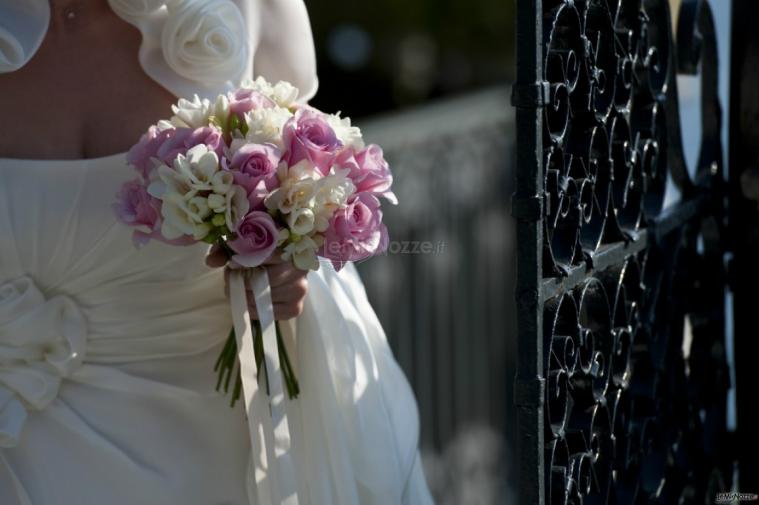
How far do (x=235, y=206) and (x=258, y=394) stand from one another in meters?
0.42

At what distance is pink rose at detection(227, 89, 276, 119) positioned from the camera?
242cm

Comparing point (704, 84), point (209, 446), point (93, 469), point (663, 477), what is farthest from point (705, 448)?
point (93, 469)

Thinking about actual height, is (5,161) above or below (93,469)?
above

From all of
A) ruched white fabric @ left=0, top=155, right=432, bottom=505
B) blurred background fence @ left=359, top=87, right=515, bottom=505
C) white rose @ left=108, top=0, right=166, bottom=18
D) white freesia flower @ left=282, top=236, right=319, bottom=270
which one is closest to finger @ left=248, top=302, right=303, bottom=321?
ruched white fabric @ left=0, top=155, right=432, bottom=505

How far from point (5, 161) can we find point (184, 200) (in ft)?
1.52

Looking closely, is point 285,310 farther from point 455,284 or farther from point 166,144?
point 455,284

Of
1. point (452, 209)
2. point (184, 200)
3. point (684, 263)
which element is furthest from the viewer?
point (452, 209)

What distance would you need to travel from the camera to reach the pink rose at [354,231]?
93.9 inches

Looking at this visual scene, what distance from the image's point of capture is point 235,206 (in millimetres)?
2348

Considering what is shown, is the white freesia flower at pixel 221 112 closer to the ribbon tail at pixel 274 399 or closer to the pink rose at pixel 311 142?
the pink rose at pixel 311 142

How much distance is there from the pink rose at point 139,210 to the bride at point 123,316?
15cm

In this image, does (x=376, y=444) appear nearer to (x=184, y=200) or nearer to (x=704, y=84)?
(x=184, y=200)

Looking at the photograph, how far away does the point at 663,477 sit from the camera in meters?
3.08

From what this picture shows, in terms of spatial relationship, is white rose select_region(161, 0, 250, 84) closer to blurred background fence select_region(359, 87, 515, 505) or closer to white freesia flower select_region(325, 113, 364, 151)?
white freesia flower select_region(325, 113, 364, 151)
